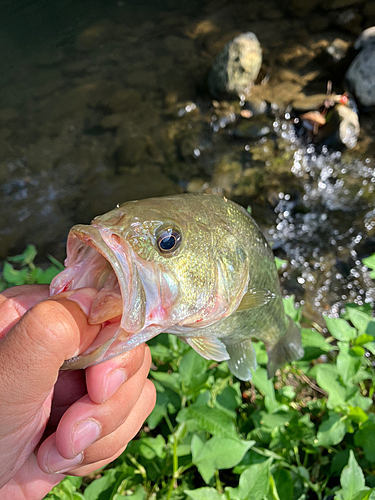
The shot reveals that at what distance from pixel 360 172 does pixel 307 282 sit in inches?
81.8

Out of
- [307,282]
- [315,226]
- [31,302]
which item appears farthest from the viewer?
[315,226]

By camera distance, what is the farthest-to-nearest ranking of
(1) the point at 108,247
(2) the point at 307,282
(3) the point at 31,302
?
(2) the point at 307,282
(3) the point at 31,302
(1) the point at 108,247

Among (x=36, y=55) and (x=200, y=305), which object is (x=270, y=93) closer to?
(x=36, y=55)

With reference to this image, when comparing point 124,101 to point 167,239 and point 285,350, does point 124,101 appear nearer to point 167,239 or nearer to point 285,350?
point 285,350

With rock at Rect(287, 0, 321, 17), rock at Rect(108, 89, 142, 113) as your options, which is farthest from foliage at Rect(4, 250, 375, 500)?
rock at Rect(287, 0, 321, 17)

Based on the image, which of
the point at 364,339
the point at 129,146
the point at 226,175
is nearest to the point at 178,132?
the point at 129,146

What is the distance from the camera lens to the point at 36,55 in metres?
8.44

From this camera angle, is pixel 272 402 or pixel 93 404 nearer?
pixel 93 404

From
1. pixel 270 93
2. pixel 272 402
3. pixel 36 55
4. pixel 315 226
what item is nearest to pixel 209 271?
pixel 272 402

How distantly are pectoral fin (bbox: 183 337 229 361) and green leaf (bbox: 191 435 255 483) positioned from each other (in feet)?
1.71

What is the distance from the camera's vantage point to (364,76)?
6418 mm

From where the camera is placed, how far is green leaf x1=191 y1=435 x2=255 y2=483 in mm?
1908

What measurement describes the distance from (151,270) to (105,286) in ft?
0.63

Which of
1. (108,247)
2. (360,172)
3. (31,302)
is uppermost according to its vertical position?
(108,247)
